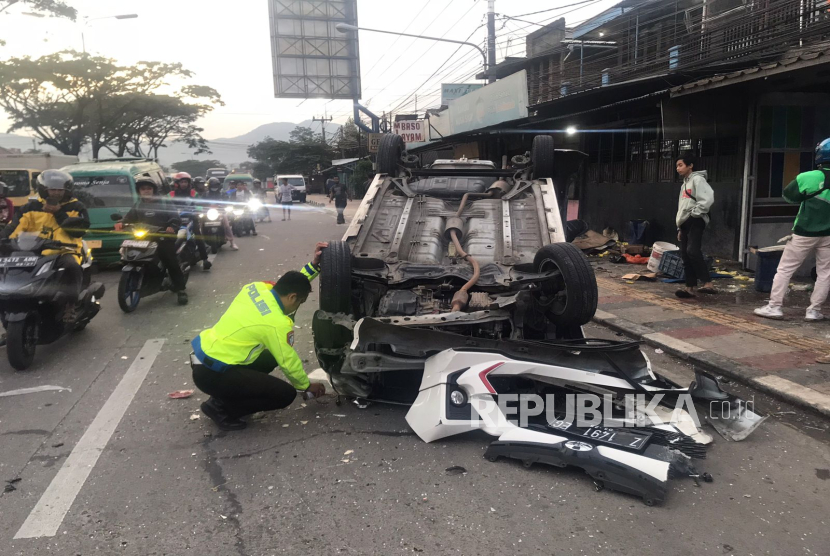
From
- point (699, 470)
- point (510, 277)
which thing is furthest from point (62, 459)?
point (699, 470)

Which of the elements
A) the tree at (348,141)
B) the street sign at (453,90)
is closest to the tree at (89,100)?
the street sign at (453,90)

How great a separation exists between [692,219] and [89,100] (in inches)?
1103

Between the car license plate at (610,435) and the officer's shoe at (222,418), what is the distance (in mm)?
2081

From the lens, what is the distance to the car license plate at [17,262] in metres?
5.14

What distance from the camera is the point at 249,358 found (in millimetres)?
3852

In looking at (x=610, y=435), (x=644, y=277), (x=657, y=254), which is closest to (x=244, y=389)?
(x=610, y=435)

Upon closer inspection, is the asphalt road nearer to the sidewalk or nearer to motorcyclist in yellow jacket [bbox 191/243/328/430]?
motorcyclist in yellow jacket [bbox 191/243/328/430]

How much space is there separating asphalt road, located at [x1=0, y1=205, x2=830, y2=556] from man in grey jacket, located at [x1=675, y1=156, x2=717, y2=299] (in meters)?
3.33

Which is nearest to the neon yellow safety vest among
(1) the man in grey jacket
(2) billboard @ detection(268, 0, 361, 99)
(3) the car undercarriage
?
(3) the car undercarriage

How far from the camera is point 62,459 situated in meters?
3.54

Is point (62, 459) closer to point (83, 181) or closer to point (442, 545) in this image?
point (442, 545)

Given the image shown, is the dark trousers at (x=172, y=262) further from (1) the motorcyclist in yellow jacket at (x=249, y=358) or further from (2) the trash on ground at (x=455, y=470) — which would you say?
(2) the trash on ground at (x=455, y=470)

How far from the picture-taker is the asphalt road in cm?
270

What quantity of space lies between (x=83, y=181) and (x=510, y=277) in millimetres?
9441
